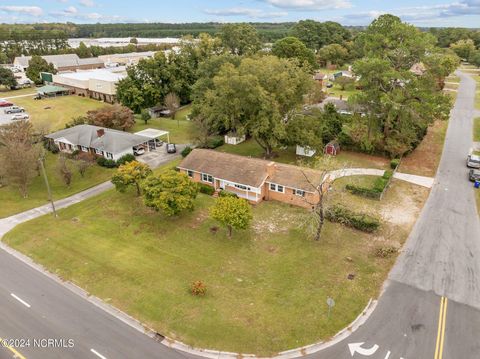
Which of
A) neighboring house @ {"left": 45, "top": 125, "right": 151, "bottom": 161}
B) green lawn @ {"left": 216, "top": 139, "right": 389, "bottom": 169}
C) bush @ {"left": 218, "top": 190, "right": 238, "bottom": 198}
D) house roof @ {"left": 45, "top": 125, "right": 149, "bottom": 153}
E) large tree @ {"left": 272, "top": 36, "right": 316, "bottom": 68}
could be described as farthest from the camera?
large tree @ {"left": 272, "top": 36, "right": 316, "bottom": 68}

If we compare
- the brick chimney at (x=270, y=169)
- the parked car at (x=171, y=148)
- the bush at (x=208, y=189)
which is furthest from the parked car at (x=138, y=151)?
the brick chimney at (x=270, y=169)

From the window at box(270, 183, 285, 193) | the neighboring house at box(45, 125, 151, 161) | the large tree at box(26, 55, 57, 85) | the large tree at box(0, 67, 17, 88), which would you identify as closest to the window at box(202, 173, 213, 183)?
the window at box(270, 183, 285, 193)

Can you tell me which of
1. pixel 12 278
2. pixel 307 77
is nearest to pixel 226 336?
pixel 12 278

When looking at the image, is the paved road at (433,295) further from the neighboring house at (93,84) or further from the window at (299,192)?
the neighboring house at (93,84)

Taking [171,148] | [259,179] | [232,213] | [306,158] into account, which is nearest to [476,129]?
[306,158]

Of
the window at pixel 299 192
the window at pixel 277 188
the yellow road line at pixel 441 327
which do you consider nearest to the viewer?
the yellow road line at pixel 441 327

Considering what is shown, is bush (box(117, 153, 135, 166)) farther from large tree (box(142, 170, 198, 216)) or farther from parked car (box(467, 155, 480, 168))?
parked car (box(467, 155, 480, 168))

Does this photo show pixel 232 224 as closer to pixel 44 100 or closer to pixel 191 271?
pixel 191 271

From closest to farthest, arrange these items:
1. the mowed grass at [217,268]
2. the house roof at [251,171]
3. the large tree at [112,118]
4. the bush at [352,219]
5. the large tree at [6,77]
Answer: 1. the mowed grass at [217,268]
2. the bush at [352,219]
3. the house roof at [251,171]
4. the large tree at [112,118]
5. the large tree at [6,77]
